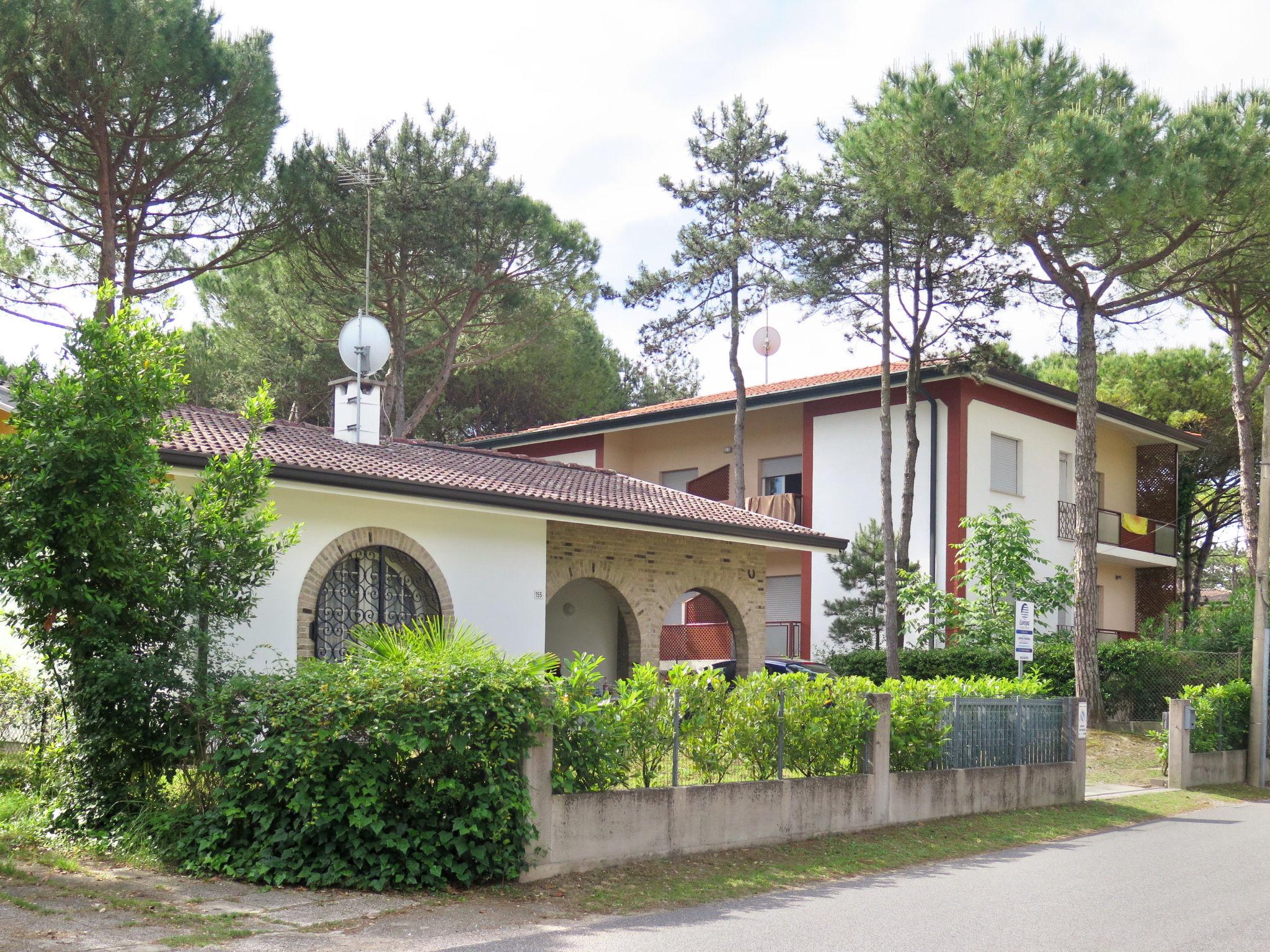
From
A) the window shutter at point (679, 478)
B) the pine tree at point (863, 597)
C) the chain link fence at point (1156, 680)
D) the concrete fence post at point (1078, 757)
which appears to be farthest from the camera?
the window shutter at point (679, 478)

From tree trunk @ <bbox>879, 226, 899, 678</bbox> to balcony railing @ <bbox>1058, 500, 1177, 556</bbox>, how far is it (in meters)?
7.21

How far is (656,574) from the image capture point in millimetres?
19453

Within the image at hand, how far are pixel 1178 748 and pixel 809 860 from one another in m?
9.73

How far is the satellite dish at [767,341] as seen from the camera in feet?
112

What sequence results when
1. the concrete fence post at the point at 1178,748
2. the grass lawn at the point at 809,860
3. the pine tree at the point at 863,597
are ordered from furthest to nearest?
1. the pine tree at the point at 863,597
2. the concrete fence post at the point at 1178,748
3. the grass lawn at the point at 809,860

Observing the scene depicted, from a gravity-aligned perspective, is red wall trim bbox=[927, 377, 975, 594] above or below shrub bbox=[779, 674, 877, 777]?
above

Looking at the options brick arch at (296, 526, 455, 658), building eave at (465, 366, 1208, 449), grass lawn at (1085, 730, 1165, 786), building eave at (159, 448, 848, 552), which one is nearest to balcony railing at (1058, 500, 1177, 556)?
building eave at (465, 366, 1208, 449)

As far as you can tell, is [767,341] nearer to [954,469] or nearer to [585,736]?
[954,469]

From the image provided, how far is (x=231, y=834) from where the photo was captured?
8.71 metres

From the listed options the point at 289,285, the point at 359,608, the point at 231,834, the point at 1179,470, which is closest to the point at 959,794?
the point at 359,608

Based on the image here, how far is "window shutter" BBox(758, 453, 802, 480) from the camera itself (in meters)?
32.1

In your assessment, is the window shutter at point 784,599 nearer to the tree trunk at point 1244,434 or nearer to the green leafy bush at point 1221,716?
the tree trunk at point 1244,434

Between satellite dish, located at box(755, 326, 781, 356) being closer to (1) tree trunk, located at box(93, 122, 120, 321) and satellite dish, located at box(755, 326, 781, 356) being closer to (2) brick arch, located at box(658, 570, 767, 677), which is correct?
(2) brick arch, located at box(658, 570, 767, 677)

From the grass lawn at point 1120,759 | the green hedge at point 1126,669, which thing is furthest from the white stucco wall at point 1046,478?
the grass lawn at point 1120,759
